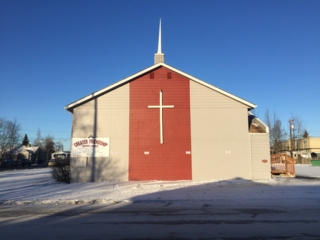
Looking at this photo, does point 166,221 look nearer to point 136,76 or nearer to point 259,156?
point 259,156

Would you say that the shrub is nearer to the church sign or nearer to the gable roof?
the church sign

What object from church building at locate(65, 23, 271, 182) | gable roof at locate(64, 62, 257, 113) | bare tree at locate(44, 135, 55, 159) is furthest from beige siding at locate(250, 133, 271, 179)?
bare tree at locate(44, 135, 55, 159)

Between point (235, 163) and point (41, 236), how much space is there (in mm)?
12886

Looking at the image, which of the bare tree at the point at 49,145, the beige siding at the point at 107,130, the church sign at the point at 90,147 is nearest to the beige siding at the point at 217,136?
the beige siding at the point at 107,130

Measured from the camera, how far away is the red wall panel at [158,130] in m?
15.5

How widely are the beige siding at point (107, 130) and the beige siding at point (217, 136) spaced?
466 centimetres

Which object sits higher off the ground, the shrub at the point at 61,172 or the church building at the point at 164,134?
the church building at the point at 164,134

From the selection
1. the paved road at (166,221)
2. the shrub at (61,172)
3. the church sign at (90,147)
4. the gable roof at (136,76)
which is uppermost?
the gable roof at (136,76)

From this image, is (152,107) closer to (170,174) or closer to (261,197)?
(170,174)

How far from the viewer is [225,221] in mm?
6637

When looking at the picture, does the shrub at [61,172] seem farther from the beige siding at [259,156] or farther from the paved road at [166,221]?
the beige siding at [259,156]

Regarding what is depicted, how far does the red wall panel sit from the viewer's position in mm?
15547

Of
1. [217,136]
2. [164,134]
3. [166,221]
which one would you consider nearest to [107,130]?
[164,134]

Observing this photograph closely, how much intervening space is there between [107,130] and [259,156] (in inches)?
412
